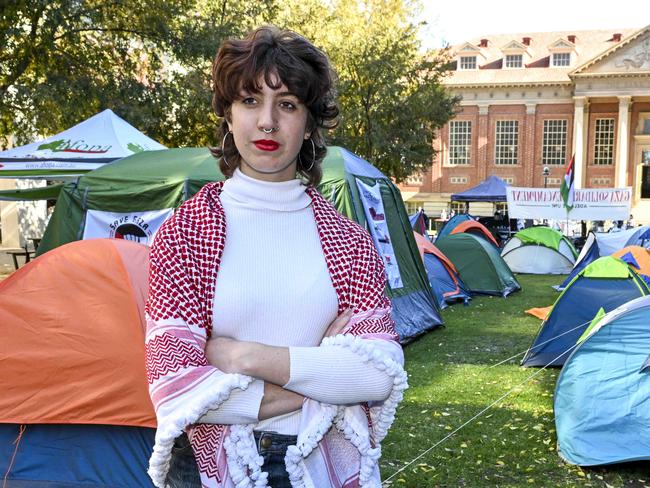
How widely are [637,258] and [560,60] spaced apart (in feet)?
124

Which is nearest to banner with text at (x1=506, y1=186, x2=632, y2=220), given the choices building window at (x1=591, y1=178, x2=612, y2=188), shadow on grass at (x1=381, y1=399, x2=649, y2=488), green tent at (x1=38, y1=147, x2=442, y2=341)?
green tent at (x1=38, y1=147, x2=442, y2=341)

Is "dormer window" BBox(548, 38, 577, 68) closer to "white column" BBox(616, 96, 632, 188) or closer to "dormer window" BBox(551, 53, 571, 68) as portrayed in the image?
"dormer window" BBox(551, 53, 571, 68)

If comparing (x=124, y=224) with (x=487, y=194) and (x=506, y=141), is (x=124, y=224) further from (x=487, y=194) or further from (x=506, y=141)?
(x=506, y=141)

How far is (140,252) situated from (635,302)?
374cm

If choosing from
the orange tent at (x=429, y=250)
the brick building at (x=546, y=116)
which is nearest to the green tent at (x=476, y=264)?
the orange tent at (x=429, y=250)

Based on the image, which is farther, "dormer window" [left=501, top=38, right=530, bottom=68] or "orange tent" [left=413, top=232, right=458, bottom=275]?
"dormer window" [left=501, top=38, right=530, bottom=68]

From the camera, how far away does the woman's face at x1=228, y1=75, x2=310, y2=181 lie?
1.55 m

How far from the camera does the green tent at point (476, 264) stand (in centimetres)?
1275

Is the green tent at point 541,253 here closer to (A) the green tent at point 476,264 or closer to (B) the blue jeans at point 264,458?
(A) the green tent at point 476,264

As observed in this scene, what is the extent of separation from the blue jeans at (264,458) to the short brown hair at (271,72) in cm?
68

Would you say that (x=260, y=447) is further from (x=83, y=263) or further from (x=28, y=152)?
(x=28, y=152)

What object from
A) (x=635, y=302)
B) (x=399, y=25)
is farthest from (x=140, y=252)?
(x=399, y=25)

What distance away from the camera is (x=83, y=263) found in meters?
3.89

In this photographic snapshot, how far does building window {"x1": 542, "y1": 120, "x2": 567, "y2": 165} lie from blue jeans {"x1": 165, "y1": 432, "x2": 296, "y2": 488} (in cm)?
4428
